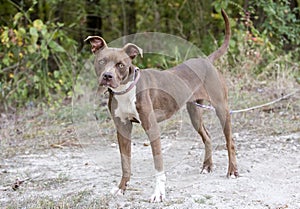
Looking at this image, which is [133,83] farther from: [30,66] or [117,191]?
[30,66]

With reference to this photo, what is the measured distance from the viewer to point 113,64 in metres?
3.69

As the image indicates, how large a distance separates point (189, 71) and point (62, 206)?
159 centimetres

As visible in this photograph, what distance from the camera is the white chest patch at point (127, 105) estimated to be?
3.97 m

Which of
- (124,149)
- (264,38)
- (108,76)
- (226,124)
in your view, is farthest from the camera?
(264,38)

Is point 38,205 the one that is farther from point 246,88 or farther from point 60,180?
point 246,88

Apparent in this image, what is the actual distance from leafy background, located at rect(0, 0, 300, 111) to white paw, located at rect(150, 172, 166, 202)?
4317mm

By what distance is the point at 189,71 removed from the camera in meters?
4.62

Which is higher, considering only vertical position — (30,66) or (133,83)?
(133,83)

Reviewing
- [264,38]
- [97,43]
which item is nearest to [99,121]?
[264,38]

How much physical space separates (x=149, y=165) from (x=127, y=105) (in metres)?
1.33

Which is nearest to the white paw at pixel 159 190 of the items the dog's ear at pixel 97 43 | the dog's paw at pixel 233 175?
the dog's paw at pixel 233 175

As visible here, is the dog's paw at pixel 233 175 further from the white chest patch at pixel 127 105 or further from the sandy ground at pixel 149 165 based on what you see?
the white chest patch at pixel 127 105

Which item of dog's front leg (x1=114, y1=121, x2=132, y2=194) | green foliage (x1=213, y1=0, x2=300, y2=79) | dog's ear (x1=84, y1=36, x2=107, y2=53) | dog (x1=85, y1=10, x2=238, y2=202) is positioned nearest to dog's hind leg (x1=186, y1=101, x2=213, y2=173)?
dog (x1=85, y1=10, x2=238, y2=202)

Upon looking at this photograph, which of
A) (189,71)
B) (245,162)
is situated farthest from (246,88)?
(189,71)
